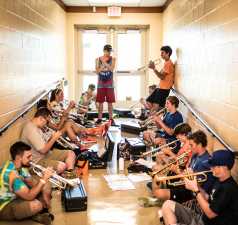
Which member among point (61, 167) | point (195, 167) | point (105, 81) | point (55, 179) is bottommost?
point (61, 167)

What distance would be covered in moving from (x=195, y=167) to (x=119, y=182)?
1.52 meters

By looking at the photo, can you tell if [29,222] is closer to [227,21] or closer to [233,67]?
[233,67]

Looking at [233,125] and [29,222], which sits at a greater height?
[233,125]

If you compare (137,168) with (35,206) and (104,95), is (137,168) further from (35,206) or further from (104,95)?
(104,95)

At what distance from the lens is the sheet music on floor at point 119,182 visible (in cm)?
457

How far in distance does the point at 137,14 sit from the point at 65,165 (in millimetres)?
5416

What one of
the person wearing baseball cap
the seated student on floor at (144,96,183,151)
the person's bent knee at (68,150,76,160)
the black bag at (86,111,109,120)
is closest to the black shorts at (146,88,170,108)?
the seated student on floor at (144,96,183,151)

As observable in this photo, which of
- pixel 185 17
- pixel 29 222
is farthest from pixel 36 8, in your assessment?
pixel 29 222

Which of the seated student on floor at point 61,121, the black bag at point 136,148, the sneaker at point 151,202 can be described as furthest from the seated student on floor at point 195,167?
the seated student on floor at point 61,121

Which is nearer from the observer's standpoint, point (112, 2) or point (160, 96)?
point (160, 96)

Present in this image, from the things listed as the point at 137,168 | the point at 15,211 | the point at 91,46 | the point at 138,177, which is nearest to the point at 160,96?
the point at 137,168

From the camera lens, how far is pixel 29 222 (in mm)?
3354

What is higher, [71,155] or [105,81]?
[105,81]

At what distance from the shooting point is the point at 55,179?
151 inches
